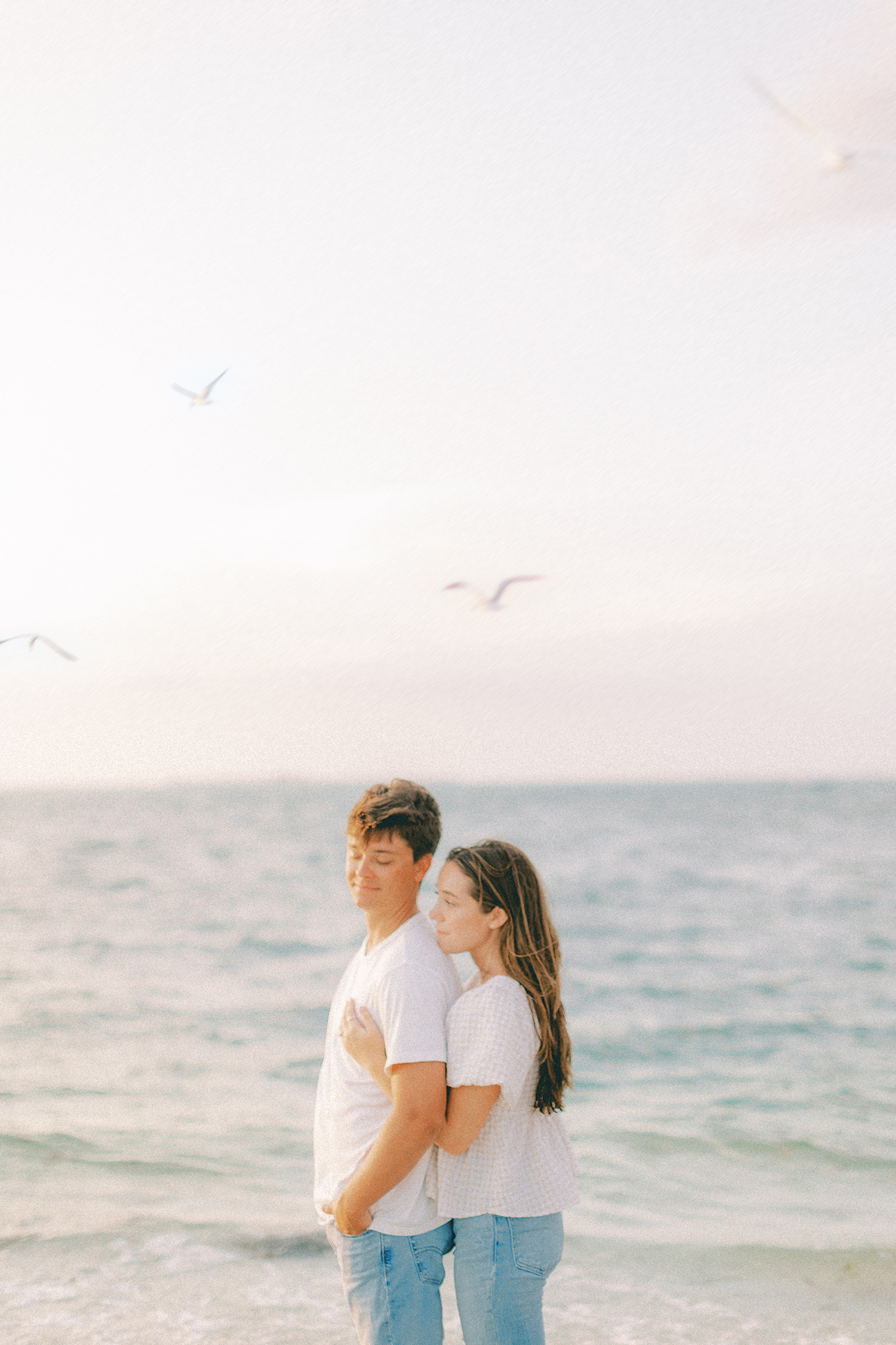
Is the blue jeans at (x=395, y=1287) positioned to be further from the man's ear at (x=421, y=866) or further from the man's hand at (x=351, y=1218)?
the man's ear at (x=421, y=866)

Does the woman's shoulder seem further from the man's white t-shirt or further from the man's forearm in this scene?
the man's forearm

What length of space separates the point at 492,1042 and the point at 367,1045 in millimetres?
234

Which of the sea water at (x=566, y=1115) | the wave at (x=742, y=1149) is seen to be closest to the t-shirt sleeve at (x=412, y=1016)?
the sea water at (x=566, y=1115)

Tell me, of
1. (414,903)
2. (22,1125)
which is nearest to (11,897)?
(22,1125)

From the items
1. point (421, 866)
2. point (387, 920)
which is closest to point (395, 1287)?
point (387, 920)

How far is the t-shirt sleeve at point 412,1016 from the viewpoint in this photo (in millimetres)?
2029

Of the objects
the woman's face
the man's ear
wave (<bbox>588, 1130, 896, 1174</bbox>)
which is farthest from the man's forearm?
wave (<bbox>588, 1130, 896, 1174</bbox>)

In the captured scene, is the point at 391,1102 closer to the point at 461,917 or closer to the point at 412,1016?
the point at 412,1016

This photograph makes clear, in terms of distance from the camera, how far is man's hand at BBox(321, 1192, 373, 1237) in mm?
2062

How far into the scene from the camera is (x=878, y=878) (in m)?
26.6

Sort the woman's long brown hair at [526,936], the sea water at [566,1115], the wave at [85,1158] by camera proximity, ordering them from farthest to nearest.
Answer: the wave at [85,1158]
the sea water at [566,1115]
the woman's long brown hair at [526,936]

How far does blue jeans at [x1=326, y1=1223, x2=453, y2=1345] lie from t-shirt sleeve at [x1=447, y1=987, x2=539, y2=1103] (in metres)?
0.34

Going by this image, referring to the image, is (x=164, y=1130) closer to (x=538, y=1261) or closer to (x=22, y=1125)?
(x=22, y=1125)

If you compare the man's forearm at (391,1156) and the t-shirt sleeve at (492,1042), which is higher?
the t-shirt sleeve at (492,1042)
